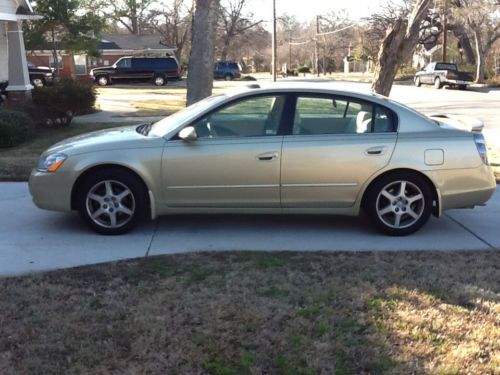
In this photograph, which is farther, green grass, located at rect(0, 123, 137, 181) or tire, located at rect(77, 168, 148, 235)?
green grass, located at rect(0, 123, 137, 181)

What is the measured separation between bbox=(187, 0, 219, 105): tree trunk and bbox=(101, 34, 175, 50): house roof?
161 feet

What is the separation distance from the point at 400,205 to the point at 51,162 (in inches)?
135

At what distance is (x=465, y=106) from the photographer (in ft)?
80.0

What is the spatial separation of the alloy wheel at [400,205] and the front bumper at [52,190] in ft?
9.89

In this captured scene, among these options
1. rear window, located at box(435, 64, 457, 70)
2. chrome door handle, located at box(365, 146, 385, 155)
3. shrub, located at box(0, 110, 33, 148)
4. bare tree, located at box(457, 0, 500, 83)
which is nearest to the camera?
chrome door handle, located at box(365, 146, 385, 155)

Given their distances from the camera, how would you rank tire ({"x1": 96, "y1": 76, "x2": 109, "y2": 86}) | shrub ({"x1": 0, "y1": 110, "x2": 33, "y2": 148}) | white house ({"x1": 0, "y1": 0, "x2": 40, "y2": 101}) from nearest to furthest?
shrub ({"x1": 0, "y1": 110, "x2": 33, "y2": 148}) < white house ({"x1": 0, "y1": 0, "x2": 40, "y2": 101}) < tire ({"x1": 96, "y1": 76, "x2": 109, "y2": 86})

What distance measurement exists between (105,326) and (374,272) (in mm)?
2142

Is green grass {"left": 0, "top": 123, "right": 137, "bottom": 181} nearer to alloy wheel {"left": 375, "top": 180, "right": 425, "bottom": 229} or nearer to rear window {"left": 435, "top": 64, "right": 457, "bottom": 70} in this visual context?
alloy wheel {"left": 375, "top": 180, "right": 425, "bottom": 229}

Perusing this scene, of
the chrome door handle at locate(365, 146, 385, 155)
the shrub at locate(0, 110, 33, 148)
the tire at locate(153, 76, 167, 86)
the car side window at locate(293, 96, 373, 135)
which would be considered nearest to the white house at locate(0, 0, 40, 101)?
the shrub at locate(0, 110, 33, 148)

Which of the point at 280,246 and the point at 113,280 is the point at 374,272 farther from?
the point at 113,280

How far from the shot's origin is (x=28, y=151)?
1118 cm

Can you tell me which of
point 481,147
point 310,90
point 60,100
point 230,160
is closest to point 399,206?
point 481,147

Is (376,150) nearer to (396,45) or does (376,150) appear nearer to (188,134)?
(188,134)

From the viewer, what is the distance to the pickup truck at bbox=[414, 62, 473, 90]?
1457 inches
